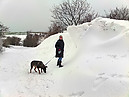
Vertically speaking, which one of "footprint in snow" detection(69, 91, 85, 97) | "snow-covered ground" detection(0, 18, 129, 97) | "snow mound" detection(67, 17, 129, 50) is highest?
"snow mound" detection(67, 17, 129, 50)

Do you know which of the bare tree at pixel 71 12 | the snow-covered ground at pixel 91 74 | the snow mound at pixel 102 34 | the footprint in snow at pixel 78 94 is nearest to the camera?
the snow-covered ground at pixel 91 74

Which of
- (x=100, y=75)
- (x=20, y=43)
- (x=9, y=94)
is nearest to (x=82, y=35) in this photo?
(x=100, y=75)

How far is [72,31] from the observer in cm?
963

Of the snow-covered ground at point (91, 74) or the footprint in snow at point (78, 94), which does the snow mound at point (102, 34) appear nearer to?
the snow-covered ground at point (91, 74)

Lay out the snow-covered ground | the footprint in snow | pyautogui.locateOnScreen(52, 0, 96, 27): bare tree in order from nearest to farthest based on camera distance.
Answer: the snow-covered ground < the footprint in snow < pyautogui.locateOnScreen(52, 0, 96, 27): bare tree

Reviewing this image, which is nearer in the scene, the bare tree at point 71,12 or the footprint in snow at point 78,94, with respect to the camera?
the footprint in snow at point 78,94

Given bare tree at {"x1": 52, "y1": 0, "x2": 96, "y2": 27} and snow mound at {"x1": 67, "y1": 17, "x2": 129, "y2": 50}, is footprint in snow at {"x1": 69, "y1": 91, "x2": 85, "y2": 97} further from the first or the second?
bare tree at {"x1": 52, "y1": 0, "x2": 96, "y2": 27}

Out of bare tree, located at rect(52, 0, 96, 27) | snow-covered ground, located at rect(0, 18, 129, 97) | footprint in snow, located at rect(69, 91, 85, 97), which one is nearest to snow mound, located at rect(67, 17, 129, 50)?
snow-covered ground, located at rect(0, 18, 129, 97)

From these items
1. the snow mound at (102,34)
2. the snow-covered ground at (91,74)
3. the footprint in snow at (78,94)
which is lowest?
the footprint in snow at (78,94)

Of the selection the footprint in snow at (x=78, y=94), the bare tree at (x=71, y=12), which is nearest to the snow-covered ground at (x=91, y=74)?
the footprint in snow at (x=78, y=94)

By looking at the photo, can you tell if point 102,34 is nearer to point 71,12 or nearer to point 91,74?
point 91,74

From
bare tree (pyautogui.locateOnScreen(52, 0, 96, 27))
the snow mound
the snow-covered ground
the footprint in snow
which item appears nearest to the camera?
the snow-covered ground

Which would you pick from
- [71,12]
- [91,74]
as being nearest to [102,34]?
[91,74]

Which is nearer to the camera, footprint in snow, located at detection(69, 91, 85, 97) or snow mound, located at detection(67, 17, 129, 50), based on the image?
footprint in snow, located at detection(69, 91, 85, 97)
